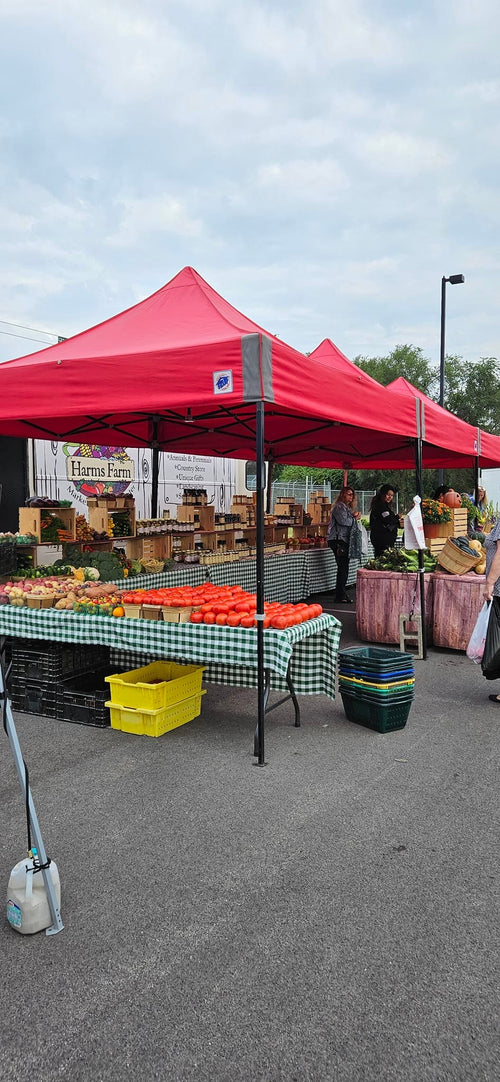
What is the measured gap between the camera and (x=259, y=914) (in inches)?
125

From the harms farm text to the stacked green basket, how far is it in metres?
8.89

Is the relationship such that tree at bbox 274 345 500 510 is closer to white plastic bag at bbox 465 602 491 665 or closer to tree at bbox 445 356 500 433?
tree at bbox 445 356 500 433

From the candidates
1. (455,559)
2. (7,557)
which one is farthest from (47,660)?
(455,559)

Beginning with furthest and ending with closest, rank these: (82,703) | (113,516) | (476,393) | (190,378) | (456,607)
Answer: (476,393), (113,516), (456,607), (82,703), (190,378)

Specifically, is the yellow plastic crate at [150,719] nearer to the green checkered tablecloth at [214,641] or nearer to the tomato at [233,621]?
the green checkered tablecloth at [214,641]

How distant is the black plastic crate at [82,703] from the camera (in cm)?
A: 587

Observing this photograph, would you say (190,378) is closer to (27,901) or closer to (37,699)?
(37,699)

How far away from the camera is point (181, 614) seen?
564 centimetres

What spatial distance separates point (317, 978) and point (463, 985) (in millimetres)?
543

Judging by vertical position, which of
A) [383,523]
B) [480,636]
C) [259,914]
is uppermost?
[383,523]

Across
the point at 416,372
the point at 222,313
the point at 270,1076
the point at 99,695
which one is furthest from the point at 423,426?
the point at 416,372

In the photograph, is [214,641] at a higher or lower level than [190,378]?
lower

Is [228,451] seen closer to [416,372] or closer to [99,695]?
[99,695]

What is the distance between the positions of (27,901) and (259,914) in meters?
0.99
